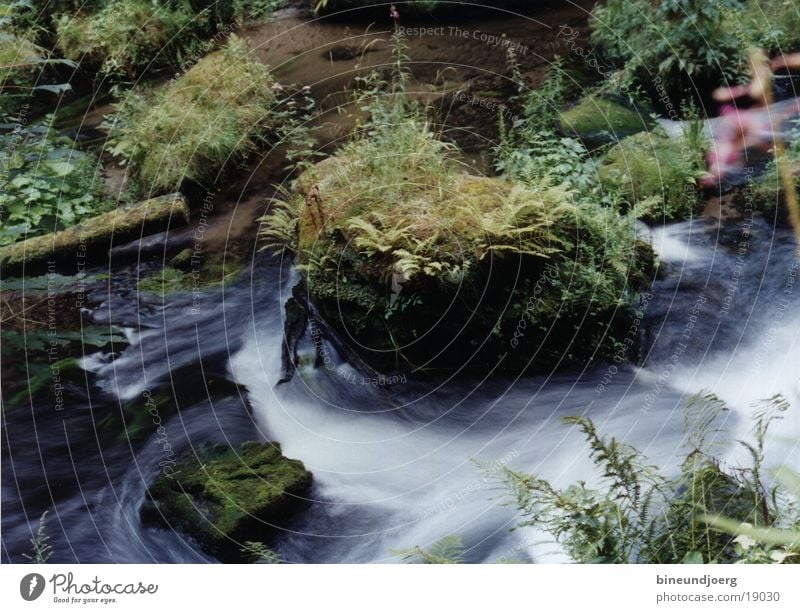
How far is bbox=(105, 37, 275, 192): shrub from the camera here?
420cm

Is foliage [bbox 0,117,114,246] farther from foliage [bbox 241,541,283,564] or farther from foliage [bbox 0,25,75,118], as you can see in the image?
foliage [bbox 241,541,283,564]

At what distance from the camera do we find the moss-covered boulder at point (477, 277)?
383 centimetres

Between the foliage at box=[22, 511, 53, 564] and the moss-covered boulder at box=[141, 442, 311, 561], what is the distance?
0.47 m

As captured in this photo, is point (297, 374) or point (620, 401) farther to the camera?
point (297, 374)

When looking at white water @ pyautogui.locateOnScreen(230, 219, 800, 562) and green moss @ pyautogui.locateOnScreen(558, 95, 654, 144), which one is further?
green moss @ pyautogui.locateOnScreen(558, 95, 654, 144)

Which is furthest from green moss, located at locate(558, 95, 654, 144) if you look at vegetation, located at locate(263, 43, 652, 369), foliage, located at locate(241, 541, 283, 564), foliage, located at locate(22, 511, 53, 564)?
foliage, located at locate(22, 511, 53, 564)

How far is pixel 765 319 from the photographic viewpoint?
3756mm

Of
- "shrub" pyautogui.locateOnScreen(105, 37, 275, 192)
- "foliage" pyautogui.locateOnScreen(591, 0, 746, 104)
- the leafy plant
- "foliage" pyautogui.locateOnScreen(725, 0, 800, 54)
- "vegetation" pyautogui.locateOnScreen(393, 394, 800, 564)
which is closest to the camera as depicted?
"vegetation" pyautogui.locateOnScreen(393, 394, 800, 564)

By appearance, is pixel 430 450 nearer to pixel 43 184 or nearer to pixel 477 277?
pixel 477 277

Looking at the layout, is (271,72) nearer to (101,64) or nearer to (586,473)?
(101,64)

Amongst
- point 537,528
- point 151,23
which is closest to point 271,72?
point 151,23

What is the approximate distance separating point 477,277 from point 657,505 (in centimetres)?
142

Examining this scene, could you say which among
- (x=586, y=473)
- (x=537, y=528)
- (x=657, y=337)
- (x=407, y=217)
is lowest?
(x=537, y=528)

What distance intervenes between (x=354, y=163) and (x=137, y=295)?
1429 millimetres
